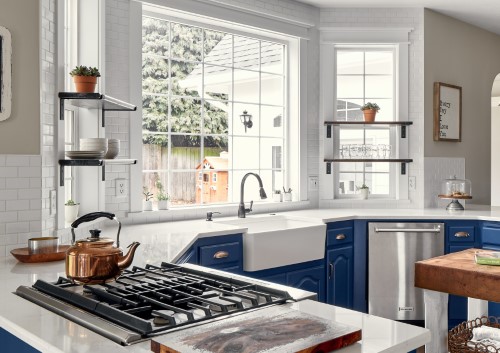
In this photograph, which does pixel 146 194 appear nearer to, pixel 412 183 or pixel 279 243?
pixel 279 243

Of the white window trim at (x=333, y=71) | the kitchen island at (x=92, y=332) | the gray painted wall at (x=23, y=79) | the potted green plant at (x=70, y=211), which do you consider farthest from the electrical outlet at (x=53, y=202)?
the white window trim at (x=333, y=71)

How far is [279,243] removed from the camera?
396cm

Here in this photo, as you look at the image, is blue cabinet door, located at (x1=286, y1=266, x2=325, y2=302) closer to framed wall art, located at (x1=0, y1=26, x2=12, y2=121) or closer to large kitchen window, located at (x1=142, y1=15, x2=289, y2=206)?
large kitchen window, located at (x1=142, y1=15, x2=289, y2=206)

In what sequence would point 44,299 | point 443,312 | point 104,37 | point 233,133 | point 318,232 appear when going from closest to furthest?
point 44,299 → point 443,312 → point 104,37 → point 318,232 → point 233,133

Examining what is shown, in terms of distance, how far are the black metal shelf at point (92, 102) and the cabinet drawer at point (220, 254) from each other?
3.53 feet

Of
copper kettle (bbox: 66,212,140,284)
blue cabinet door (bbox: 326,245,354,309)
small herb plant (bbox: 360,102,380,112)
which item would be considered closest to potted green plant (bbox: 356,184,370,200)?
small herb plant (bbox: 360,102,380,112)

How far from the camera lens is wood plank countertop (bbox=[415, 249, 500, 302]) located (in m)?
2.53

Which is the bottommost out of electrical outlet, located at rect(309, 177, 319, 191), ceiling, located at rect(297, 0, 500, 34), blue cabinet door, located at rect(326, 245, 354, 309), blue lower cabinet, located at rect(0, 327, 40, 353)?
blue cabinet door, located at rect(326, 245, 354, 309)

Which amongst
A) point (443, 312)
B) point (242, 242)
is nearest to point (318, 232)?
point (242, 242)

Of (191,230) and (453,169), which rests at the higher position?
(453,169)

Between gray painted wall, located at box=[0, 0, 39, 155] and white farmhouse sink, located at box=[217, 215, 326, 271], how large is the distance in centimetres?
166

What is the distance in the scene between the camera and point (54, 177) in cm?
300

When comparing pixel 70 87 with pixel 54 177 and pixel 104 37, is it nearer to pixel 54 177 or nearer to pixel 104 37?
pixel 104 37

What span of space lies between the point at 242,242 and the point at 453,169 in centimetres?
299
